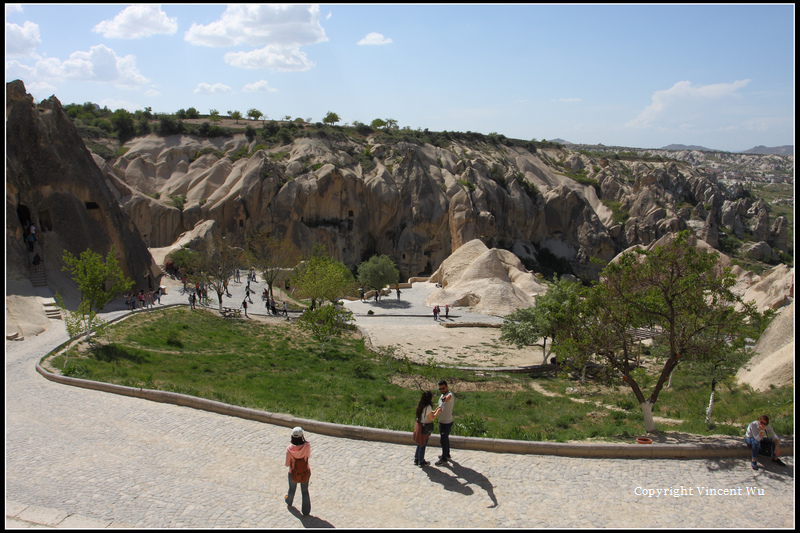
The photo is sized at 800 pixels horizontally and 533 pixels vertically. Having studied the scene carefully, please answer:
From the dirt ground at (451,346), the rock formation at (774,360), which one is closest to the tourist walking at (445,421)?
the rock formation at (774,360)

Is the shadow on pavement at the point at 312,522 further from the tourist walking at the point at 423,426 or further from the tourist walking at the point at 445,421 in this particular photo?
the tourist walking at the point at 445,421

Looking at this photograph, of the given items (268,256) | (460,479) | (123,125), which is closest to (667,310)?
(460,479)

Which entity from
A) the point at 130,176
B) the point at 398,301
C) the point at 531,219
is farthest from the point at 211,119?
the point at 398,301

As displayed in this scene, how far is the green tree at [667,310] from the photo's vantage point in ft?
33.6

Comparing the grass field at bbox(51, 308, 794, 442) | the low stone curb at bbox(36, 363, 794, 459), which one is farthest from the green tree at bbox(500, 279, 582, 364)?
the low stone curb at bbox(36, 363, 794, 459)

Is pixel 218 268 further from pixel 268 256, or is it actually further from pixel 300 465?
pixel 300 465

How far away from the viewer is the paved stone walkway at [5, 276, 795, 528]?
684 cm

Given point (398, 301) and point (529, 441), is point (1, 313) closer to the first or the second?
point (529, 441)

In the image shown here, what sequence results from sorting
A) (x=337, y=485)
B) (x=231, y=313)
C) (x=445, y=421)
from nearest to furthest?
(x=337, y=485)
(x=445, y=421)
(x=231, y=313)

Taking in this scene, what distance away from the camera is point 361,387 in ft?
55.6

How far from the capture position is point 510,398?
16812 millimetres

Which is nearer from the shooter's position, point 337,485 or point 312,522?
point 312,522

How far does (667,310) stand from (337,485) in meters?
7.50

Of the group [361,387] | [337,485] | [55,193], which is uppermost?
[55,193]
